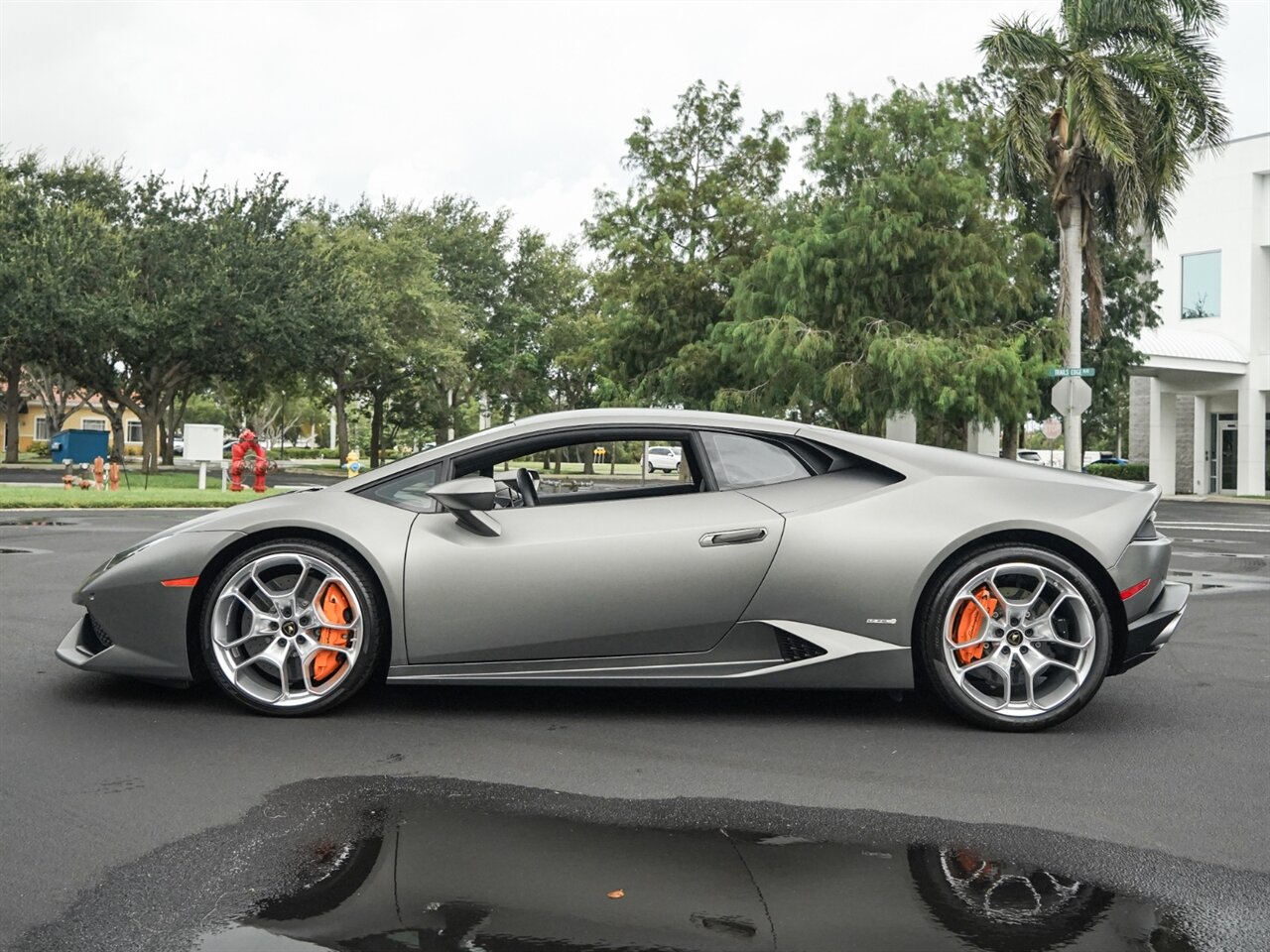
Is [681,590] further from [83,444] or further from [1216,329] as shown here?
[83,444]

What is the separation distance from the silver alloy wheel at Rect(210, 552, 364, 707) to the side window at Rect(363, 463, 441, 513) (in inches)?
14.4

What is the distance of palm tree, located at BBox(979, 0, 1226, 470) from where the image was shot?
24953 millimetres

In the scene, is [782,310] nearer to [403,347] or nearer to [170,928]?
[170,928]

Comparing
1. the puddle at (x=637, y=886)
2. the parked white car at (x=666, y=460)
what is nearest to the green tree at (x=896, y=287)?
the parked white car at (x=666, y=460)

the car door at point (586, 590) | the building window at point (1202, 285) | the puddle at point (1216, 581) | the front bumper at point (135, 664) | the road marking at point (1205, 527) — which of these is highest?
the building window at point (1202, 285)

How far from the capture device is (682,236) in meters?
31.3

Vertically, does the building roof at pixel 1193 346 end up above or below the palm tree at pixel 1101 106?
below

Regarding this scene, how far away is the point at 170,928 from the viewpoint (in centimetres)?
279

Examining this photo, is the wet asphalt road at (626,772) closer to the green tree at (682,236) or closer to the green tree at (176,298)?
the green tree at (682,236)

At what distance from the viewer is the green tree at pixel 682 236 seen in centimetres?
3020

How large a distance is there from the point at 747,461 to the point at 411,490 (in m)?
1.35

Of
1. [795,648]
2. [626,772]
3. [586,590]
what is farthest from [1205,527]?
[626,772]

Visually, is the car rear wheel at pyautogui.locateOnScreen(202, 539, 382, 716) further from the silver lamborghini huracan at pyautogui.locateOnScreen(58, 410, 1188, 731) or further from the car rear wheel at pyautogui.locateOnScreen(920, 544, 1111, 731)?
the car rear wheel at pyautogui.locateOnScreen(920, 544, 1111, 731)

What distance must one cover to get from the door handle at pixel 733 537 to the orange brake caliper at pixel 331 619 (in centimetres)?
140
